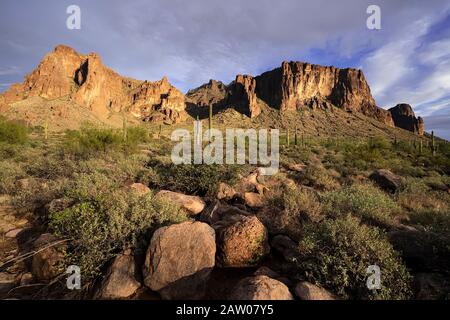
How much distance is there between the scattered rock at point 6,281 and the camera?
3.16 meters

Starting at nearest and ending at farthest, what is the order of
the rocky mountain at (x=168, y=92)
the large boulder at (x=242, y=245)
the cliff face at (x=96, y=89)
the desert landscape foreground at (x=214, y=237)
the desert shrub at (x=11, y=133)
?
1. the desert landscape foreground at (x=214, y=237)
2. the large boulder at (x=242, y=245)
3. the desert shrub at (x=11, y=133)
4. the cliff face at (x=96, y=89)
5. the rocky mountain at (x=168, y=92)

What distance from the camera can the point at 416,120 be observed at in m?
117

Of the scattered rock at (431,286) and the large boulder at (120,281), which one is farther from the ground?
the scattered rock at (431,286)

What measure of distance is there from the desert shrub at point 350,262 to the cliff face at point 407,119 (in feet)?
469

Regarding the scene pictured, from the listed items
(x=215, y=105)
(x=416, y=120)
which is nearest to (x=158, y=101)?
(x=215, y=105)

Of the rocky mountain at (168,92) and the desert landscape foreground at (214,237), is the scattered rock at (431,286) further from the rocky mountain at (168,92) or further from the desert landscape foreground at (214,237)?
the rocky mountain at (168,92)

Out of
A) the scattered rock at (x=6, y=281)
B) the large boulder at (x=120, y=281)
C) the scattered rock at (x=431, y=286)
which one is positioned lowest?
the scattered rock at (x=6, y=281)

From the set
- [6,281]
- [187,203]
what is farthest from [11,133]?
[187,203]

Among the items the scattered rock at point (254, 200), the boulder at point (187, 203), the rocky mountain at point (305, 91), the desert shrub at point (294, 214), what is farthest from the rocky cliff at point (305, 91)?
the desert shrub at point (294, 214)

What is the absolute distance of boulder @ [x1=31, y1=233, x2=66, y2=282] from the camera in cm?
321

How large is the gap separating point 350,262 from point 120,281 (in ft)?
9.49

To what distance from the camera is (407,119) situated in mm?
118000

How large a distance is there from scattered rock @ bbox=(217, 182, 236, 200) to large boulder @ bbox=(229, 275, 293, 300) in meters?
3.69

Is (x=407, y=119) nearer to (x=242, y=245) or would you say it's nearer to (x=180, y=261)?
(x=242, y=245)
